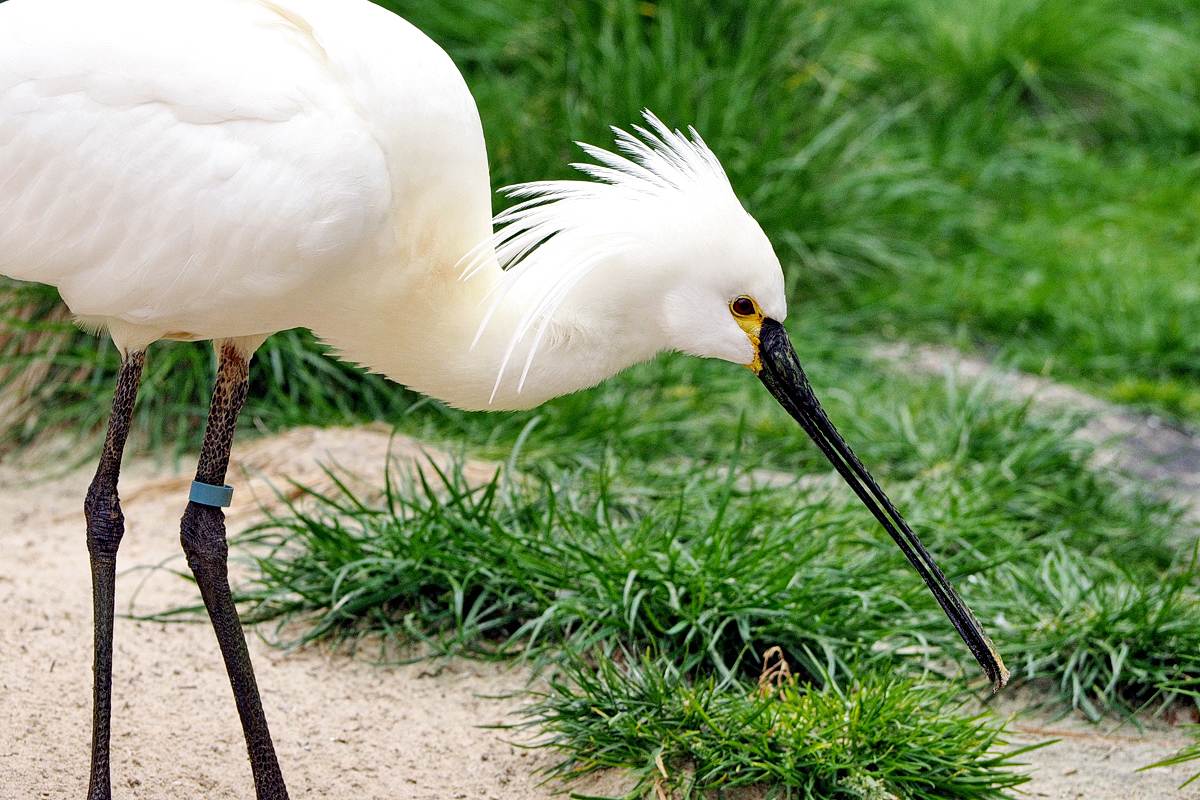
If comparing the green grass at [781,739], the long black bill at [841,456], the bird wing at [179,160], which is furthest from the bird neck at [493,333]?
the green grass at [781,739]

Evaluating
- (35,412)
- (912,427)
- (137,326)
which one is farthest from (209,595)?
(912,427)

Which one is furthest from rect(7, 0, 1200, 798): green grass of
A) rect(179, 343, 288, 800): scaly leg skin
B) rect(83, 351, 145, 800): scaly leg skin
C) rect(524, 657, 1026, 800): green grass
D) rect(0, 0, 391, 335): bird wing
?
rect(0, 0, 391, 335): bird wing

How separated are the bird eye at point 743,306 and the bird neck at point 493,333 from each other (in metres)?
0.18

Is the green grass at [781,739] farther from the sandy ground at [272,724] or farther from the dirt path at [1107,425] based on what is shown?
the dirt path at [1107,425]

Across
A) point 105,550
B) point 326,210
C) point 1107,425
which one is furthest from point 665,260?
point 1107,425

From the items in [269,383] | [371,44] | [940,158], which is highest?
[371,44]

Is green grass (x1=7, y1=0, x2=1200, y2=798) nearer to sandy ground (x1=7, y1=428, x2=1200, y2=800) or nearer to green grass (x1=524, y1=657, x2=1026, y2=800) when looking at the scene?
green grass (x1=524, y1=657, x2=1026, y2=800)

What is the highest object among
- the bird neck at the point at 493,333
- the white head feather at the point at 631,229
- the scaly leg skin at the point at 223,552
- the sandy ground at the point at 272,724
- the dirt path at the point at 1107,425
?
the white head feather at the point at 631,229

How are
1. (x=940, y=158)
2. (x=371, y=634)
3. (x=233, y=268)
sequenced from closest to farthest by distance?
1. (x=233, y=268)
2. (x=371, y=634)
3. (x=940, y=158)

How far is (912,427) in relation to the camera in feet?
16.8

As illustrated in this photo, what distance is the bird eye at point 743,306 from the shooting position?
3023 mm

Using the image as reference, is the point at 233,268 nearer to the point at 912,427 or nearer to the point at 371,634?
the point at 371,634

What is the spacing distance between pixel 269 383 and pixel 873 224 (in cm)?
315

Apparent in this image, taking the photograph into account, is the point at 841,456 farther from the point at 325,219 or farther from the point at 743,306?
the point at 325,219
